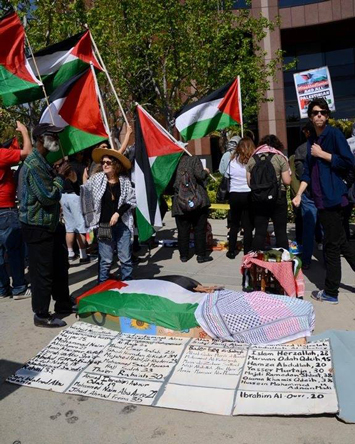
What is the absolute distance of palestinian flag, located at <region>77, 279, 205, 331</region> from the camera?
4219mm

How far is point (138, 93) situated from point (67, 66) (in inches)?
395

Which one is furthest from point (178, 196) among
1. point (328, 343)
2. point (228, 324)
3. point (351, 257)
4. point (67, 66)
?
point (328, 343)

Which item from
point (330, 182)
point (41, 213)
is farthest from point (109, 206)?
point (330, 182)

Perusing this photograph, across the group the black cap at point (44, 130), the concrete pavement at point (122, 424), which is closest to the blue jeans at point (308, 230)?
the black cap at point (44, 130)

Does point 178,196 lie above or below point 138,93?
below

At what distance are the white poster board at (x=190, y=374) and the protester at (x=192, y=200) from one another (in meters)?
3.02

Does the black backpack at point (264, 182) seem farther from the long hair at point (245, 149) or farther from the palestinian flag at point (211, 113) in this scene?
the palestinian flag at point (211, 113)

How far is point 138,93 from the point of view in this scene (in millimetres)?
16062

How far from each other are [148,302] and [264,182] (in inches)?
90.7

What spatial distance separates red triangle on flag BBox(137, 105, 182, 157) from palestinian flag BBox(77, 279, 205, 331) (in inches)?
→ 73.8

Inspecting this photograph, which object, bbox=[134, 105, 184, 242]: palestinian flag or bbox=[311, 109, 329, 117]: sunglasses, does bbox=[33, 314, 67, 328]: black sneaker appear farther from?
bbox=[311, 109, 329, 117]: sunglasses

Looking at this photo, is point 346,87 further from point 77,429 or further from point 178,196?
point 77,429

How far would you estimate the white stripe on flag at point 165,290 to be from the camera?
4496 mm

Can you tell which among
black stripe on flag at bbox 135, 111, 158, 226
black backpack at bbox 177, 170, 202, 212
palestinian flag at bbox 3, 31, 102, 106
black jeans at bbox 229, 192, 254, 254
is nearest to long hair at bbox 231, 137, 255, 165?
black jeans at bbox 229, 192, 254, 254
